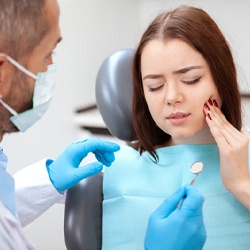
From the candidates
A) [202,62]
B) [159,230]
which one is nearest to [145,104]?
[202,62]

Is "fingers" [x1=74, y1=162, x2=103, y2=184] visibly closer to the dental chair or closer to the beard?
the dental chair

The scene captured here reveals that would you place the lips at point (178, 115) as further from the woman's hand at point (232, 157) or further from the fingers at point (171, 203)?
the fingers at point (171, 203)

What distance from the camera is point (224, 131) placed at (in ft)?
4.13

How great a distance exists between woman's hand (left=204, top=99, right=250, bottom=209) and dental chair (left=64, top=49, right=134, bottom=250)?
321 mm

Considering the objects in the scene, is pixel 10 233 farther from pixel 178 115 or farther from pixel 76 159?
pixel 178 115

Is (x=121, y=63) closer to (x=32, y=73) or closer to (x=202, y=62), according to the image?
(x=202, y=62)

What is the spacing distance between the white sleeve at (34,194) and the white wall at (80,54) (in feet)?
2.66

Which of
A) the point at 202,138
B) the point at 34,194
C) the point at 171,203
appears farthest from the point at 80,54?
the point at 171,203

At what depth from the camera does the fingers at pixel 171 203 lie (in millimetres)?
1139

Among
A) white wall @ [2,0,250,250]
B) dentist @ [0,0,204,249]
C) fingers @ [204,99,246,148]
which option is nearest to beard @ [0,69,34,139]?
dentist @ [0,0,204,249]

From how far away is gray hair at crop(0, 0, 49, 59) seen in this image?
3.20 ft

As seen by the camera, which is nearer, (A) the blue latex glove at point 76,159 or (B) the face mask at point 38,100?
(B) the face mask at point 38,100

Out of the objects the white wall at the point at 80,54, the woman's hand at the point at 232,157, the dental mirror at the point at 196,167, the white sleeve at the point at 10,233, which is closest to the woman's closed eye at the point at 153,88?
the woman's hand at the point at 232,157

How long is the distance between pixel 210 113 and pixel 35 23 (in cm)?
48
